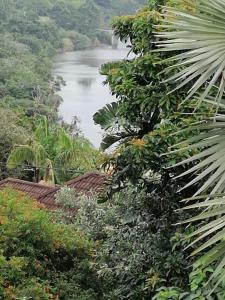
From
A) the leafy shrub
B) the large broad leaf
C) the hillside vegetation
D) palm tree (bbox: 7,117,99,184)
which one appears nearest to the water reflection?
the hillside vegetation

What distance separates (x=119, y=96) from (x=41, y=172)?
901cm

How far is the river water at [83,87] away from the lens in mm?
32838

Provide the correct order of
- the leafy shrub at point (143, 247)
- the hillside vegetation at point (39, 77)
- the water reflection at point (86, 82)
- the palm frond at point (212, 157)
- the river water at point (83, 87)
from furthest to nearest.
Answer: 1. the water reflection at point (86, 82)
2. the river water at point (83, 87)
3. the hillside vegetation at point (39, 77)
4. the leafy shrub at point (143, 247)
5. the palm frond at point (212, 157)

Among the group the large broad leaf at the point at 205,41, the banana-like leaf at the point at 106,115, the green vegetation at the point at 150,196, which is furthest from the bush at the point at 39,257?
the large broad leaf at the point at 205,41

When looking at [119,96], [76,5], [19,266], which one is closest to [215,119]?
[119,96]

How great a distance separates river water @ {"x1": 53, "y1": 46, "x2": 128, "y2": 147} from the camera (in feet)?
108

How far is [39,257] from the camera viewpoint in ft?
18.4

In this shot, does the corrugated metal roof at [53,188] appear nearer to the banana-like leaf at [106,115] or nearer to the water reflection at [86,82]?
the banana-like leaf at [106,115]

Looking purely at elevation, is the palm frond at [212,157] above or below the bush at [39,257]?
above

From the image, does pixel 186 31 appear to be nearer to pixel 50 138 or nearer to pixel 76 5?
pixel 50 138

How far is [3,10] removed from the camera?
53875 millimetres

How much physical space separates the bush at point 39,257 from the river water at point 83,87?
20.9 m

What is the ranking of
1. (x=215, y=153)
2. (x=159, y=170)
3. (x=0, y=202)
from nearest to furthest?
(x=215, y=153)
(x=159, y=170)
(x=0, y=202)

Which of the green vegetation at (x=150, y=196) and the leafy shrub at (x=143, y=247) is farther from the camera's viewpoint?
the leafy shrub at (x=143, y=247)
